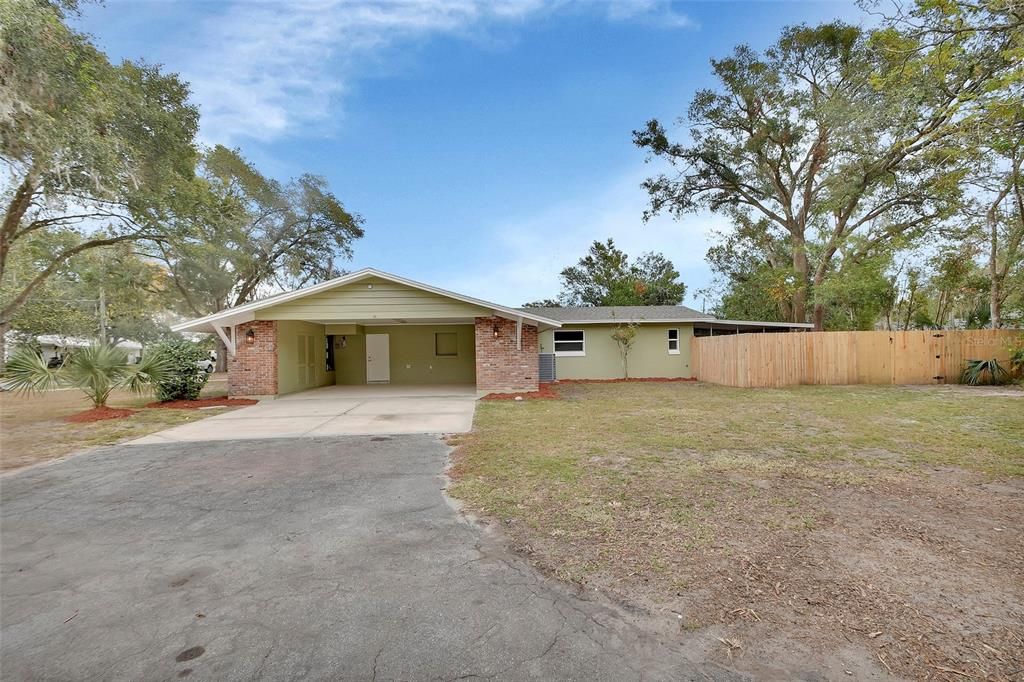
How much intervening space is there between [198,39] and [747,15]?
14232mm

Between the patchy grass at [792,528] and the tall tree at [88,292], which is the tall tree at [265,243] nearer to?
the tall tree at [88,292]

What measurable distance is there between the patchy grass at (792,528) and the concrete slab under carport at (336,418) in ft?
5.65

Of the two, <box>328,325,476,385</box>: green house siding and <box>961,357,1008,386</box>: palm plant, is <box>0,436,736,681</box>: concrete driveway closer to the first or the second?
<box>328,325,476,385</box>: green house siding

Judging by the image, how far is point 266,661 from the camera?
82.4 inches

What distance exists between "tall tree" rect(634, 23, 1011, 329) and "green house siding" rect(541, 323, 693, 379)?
22.3ft

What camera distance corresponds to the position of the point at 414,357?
1712 cm

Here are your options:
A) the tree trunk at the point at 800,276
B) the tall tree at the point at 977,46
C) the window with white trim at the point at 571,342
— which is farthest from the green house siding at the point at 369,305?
the tree trunk at the point at 800,276

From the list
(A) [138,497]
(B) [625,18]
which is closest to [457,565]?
(A) [138,497]

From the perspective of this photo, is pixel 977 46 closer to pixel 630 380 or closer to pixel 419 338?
pixel 630 380

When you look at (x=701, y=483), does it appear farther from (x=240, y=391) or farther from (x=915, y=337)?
(x=915, y=337)

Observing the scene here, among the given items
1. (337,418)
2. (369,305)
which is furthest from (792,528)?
(369,305)

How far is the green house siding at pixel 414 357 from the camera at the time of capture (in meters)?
17.0

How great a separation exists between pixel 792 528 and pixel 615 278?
3219 centimetres

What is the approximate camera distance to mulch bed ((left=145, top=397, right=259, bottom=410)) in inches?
440
